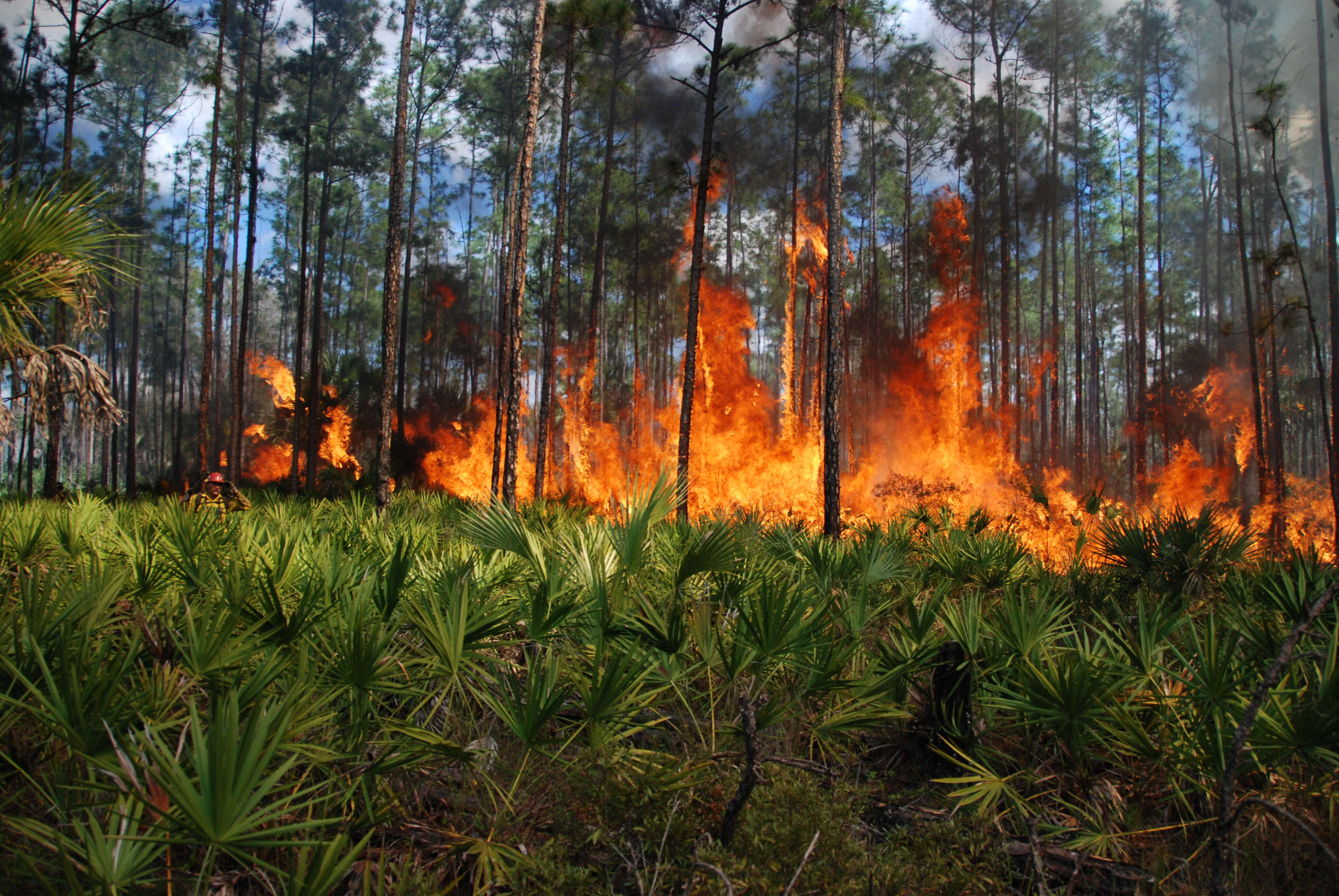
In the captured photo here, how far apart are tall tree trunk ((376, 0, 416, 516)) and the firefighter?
8.13ft

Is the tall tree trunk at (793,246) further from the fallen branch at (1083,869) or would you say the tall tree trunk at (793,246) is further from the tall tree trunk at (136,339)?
the fallen branch at (1083,869)

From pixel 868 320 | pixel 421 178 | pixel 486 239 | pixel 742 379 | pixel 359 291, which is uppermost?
pixel 421 178

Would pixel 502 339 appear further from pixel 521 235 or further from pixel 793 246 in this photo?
pixel 793 246

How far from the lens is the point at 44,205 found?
406 centimetres

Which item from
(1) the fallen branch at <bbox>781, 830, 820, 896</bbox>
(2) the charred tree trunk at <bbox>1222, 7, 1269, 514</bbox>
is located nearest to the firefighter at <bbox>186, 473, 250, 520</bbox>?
(1) the fallen branch at <bbox>781, 830, 820, 896</bbox>

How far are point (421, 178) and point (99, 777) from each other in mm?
37601

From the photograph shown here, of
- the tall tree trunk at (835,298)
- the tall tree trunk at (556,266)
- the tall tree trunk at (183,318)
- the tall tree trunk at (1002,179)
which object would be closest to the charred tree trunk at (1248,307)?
the tall tree trunk at (1002,179)

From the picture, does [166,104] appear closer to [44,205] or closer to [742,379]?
[742,379]

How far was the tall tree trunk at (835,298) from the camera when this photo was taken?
1030cm

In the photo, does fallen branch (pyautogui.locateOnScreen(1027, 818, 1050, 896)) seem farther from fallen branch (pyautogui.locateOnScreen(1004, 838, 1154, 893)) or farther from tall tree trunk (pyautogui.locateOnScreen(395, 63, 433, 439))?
tall tree trunk (pyautogui.locateOnScreen(395, 63, 433, 439))

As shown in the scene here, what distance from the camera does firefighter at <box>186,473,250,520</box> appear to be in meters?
5.92

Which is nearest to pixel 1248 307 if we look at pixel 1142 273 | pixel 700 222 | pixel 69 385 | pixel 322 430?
pixel 1142 273

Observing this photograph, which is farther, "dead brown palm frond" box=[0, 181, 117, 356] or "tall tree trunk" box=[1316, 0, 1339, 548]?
"tall tree trunk" box=[1316, 0, 1339, 548]

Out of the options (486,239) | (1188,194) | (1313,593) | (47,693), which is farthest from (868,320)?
(47,693)
